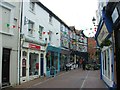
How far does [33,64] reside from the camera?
23484mm

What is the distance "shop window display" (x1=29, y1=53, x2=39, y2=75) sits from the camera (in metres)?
22.4

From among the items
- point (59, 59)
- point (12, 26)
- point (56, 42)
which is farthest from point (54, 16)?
point (12, 26)

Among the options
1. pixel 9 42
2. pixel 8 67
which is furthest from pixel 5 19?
pixel 8 67

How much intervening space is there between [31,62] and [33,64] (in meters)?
0.74

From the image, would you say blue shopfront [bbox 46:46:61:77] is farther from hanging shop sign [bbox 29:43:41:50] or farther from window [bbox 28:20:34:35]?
window [bbox 28:20:34:35]

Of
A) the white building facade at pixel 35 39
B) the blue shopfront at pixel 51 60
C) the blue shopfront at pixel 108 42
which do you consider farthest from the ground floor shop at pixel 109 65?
the blue shopfront at pixel 51 60

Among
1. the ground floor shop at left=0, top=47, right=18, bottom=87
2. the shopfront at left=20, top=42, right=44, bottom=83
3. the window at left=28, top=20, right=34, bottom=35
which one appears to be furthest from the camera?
the window at left=28, top=20, right=34, bottom=35

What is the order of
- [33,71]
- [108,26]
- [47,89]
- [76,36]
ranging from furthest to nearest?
[76,36] < [33,71] < [47,89] < [108,26]

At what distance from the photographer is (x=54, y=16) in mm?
31781

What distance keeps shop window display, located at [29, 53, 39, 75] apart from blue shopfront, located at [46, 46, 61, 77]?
91.3 inches

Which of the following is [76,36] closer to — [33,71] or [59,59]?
[59,59]

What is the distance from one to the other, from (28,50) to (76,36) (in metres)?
31.5

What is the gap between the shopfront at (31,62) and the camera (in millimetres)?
20073

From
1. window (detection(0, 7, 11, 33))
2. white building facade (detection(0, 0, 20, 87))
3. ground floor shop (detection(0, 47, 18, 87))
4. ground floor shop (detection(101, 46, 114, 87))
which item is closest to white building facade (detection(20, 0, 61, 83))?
white building facade (detection(0, 0, 20, 87))
